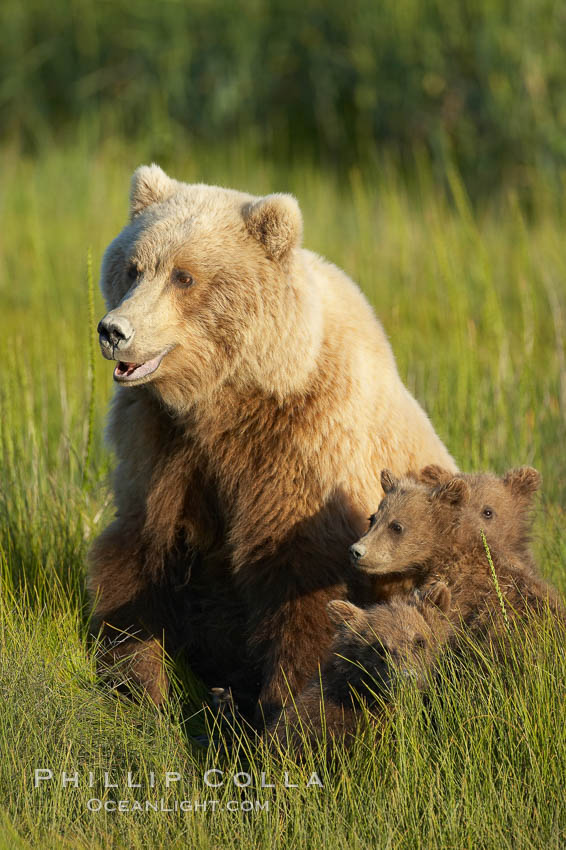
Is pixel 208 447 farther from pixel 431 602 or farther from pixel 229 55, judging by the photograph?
pixel 229 55

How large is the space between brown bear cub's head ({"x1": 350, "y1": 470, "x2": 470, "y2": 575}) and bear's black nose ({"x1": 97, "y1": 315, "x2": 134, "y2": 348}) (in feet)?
3.81

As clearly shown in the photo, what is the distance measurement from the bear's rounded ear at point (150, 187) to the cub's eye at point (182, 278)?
541mm

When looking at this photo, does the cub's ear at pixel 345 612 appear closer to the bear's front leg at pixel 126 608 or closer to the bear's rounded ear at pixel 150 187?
the bear's front leg at pixel 126 608

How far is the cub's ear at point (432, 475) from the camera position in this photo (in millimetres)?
4690

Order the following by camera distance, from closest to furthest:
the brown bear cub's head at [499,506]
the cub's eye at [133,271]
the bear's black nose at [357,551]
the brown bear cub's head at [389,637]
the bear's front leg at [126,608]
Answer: the brown bear cub's head at [389,637] → the bear's black nose at [357,551] → the brown bear cub's head at [499,506] → the cub's eye at [133,271] → the bear's front leg at [126,608]

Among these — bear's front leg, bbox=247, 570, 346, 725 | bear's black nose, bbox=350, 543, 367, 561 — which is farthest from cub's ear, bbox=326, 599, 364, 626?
bear's front leg, bbox=247, 570, 346, 725

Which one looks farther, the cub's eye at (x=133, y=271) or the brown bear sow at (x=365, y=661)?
the cub's eye at (x=133, y=271)

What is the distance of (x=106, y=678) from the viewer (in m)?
4.91

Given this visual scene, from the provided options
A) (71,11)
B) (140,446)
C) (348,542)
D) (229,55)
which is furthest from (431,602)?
(71,11)

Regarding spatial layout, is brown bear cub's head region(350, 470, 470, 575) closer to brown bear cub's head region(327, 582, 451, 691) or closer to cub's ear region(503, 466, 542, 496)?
brown bear cub's head region(327, 582, 451, 691)

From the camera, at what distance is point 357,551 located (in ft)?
13.5

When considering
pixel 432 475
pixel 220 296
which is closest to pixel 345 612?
pixel 432 475

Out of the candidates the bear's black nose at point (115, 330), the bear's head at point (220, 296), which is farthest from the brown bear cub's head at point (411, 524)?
the bear's black nose at point (115, 330)

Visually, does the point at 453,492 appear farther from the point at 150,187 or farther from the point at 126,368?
the point at 150,187
